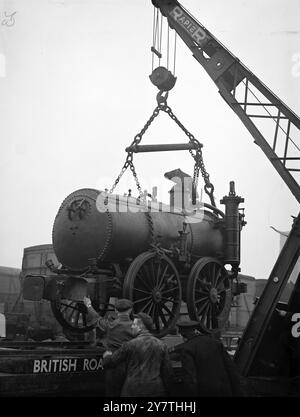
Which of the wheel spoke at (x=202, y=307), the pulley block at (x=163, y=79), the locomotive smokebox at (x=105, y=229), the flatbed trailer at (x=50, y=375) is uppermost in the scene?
the pulley block at (x=163, y=79)

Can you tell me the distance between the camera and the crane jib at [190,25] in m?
9.06

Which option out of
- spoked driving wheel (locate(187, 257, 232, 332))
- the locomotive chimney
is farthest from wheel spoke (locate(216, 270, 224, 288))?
the locomotive chimney

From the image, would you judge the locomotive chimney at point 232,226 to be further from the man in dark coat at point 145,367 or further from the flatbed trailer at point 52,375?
the man in dark coat at point 145,367

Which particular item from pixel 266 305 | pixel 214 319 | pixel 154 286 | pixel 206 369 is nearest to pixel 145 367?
pixel 206 369

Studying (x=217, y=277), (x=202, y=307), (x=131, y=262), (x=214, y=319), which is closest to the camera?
(x=131, y=262)

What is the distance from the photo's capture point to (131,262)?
27.5ft

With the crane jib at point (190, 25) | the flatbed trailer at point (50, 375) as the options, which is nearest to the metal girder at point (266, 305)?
the flatbed trailer at point (50, 375)

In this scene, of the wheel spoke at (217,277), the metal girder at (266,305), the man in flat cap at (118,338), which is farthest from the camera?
the wheel spoke at (217,277)

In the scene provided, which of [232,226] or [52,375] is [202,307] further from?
[52,375]

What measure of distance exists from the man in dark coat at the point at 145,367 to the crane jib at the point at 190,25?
5981 mm

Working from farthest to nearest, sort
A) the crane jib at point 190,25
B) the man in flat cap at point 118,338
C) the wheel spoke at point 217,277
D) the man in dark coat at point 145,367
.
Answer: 1. the wheel spoke at point 217,277
2. the crane jib at point 190,25
3. the man in flat cap at point 118,338
4. the man in dark coat at point 145,367

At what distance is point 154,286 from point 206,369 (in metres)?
3.51

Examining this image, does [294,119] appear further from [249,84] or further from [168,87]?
[168,87]
